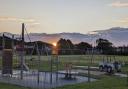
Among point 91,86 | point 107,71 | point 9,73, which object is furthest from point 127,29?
point 91,86

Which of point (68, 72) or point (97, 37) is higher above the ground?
point (97, 37)

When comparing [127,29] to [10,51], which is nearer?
[10,51]

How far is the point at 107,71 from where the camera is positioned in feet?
112

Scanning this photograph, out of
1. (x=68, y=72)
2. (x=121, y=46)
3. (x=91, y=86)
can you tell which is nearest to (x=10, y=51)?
(x=68, y=72)

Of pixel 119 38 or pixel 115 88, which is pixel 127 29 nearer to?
pixel 119 38

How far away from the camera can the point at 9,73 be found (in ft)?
91.6

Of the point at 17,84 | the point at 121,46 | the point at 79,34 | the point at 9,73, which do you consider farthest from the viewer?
the point at 79,34

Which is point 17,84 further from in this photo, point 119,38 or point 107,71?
point 119,38

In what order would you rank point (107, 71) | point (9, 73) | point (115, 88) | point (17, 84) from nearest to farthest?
1. point (115, 88)
2. point (17, 84)
3. point (9, 73)
4. point (107, 71)

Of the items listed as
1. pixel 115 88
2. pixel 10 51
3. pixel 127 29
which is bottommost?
pixel 115 88

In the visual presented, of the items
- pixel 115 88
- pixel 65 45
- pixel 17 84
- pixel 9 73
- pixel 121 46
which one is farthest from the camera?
pixel 65 45

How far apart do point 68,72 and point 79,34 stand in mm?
27736

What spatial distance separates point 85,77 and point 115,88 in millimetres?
8267

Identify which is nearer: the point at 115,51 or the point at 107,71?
the point at 107,71
